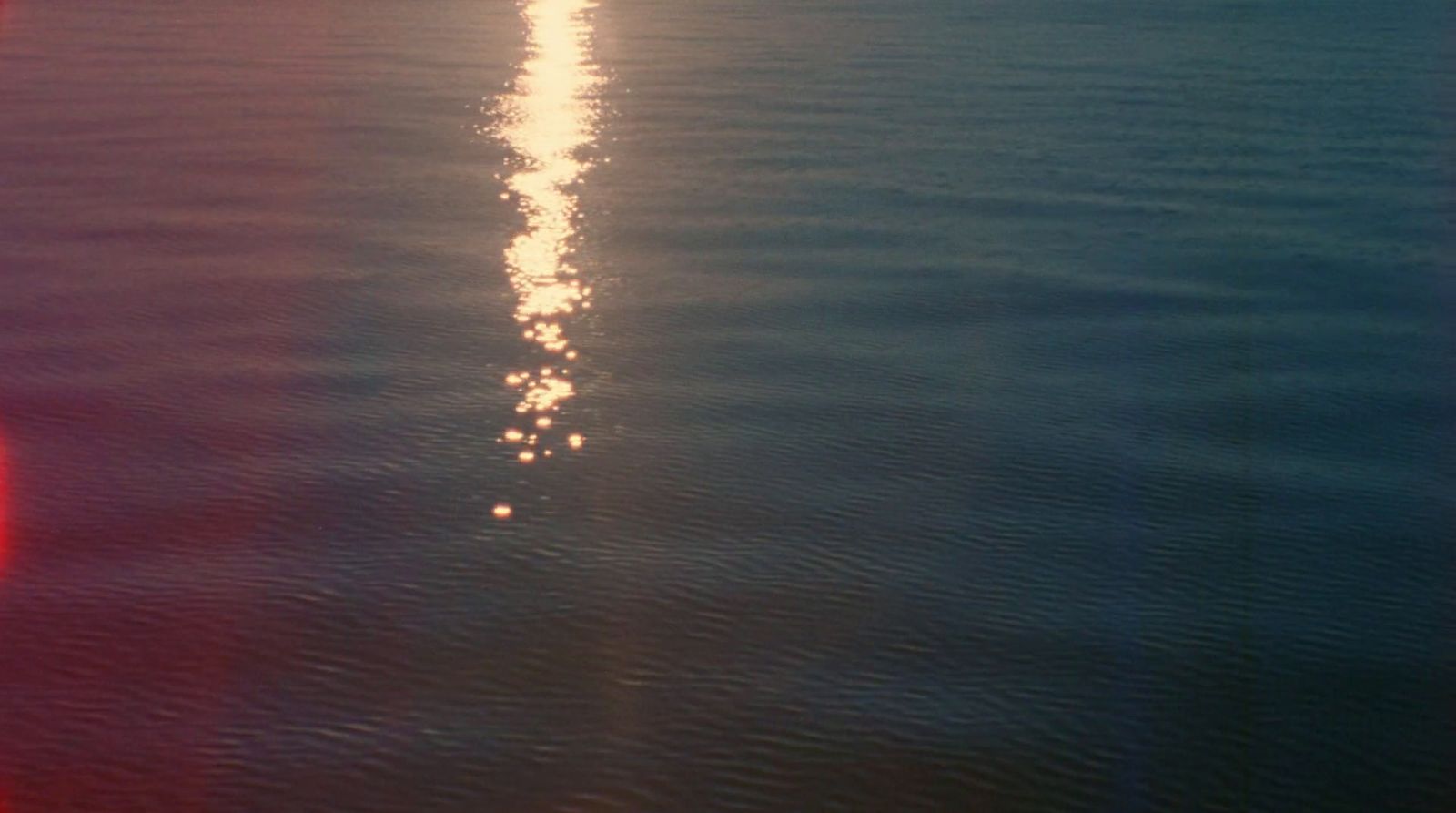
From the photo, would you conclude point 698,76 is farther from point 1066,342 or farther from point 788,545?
point 788,545

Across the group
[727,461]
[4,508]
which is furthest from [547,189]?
[4,508]

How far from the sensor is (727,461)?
35.8ft

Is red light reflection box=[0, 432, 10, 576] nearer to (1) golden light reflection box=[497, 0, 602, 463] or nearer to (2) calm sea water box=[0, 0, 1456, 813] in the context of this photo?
(2) calm sea water box=[0, 0, 1456, 813]

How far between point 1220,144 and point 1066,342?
729 centimetres

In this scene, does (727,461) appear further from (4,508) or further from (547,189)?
(547,189)

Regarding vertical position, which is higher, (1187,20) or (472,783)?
(1187,20)

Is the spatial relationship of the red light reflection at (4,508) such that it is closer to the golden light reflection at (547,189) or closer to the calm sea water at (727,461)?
the calm sea water at (727,461)

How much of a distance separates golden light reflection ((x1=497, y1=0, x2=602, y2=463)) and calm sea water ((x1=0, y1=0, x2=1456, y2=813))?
84mm

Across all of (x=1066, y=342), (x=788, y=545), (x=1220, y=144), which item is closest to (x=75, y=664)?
(x=788, y=545)

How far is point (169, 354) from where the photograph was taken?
1262 cm

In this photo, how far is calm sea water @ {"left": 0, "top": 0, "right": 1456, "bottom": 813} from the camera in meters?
7.91

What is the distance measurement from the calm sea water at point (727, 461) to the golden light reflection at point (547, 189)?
8cm

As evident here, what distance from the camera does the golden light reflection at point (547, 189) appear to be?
1219cm

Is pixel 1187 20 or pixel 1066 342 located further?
pixel 1187 20
